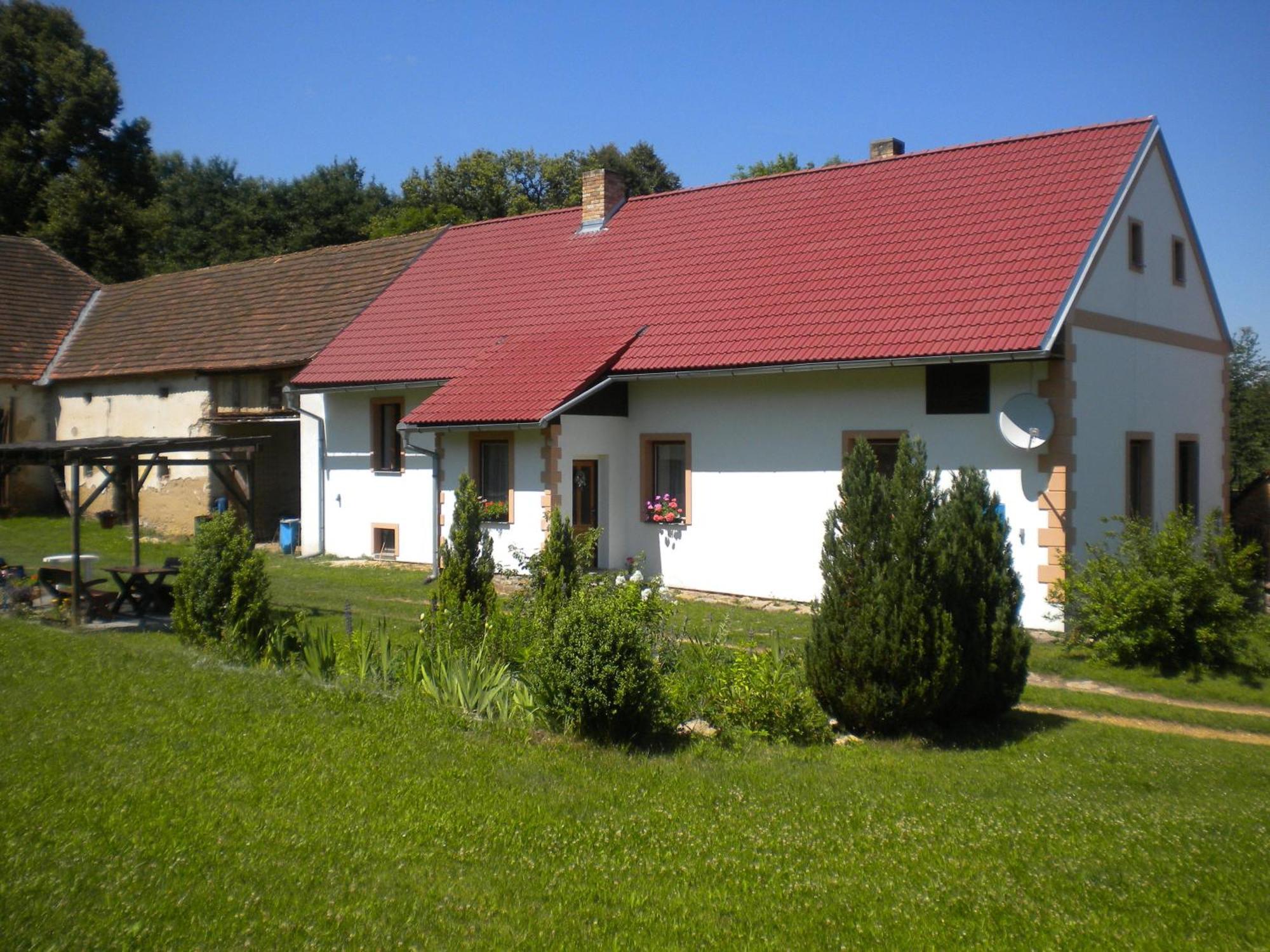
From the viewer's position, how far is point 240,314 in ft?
91.4

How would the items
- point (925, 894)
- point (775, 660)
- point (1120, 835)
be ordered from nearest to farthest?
point (925, 894)
point (1120, 835)
point (775, 660)

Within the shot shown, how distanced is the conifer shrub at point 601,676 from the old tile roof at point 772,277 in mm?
8073

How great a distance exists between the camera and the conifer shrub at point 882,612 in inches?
360

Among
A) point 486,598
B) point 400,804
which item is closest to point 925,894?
point 400,804

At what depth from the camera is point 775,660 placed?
1026cm

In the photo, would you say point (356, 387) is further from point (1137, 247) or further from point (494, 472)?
point (1137, 247)

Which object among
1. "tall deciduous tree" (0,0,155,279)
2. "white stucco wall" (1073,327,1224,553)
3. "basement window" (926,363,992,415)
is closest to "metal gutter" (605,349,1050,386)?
"basement window" (926,363,992,415)

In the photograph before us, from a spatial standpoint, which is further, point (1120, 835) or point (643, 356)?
point (643, 356)

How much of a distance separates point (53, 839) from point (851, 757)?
539 cm

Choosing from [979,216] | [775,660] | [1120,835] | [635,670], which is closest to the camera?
[1120,835]

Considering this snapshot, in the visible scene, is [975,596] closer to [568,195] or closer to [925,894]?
[925,894]

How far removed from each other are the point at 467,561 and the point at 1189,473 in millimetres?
13352

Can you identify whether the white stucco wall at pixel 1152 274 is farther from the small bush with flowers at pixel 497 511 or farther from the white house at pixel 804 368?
the small bush with flowers at pixel 497 511

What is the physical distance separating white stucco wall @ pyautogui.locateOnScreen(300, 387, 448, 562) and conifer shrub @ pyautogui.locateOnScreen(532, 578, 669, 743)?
42.2ft
